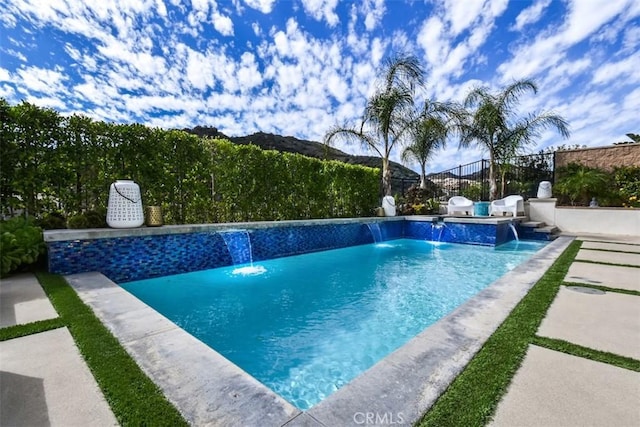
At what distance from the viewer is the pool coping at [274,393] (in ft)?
4.53

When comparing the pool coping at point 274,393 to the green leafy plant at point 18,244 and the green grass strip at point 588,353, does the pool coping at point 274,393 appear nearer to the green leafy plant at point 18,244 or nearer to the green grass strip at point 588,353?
the green grass strip at point 588,353

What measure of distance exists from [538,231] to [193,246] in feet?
37.2

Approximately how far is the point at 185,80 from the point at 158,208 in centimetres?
491

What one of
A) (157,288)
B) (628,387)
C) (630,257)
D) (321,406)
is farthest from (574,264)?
(157,288)

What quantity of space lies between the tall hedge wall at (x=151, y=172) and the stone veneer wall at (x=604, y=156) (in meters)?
11.6

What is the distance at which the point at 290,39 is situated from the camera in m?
9.28

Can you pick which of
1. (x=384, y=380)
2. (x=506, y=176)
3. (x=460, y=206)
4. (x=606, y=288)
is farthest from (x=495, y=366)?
(x=506, y=176)

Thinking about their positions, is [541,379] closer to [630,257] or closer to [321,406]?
[321,406]

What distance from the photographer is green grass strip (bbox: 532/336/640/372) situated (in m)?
1.86

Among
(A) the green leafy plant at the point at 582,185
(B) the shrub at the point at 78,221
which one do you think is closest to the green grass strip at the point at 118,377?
(B) the shrub at the point at 78,221

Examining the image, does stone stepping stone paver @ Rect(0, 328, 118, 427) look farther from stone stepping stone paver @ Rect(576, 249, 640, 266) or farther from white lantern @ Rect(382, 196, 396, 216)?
white lantern @ Rect(382, 196, 396, 216)

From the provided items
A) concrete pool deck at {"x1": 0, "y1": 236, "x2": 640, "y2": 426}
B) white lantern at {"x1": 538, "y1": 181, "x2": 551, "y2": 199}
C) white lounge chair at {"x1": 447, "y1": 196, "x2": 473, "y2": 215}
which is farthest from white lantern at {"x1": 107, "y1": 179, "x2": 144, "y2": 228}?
white lantern at {"x1": 538, "y1": 181, "x2": 551, "y2": 199}

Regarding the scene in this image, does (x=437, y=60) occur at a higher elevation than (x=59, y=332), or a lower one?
higher

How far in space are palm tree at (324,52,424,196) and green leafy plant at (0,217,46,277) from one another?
10352mm
